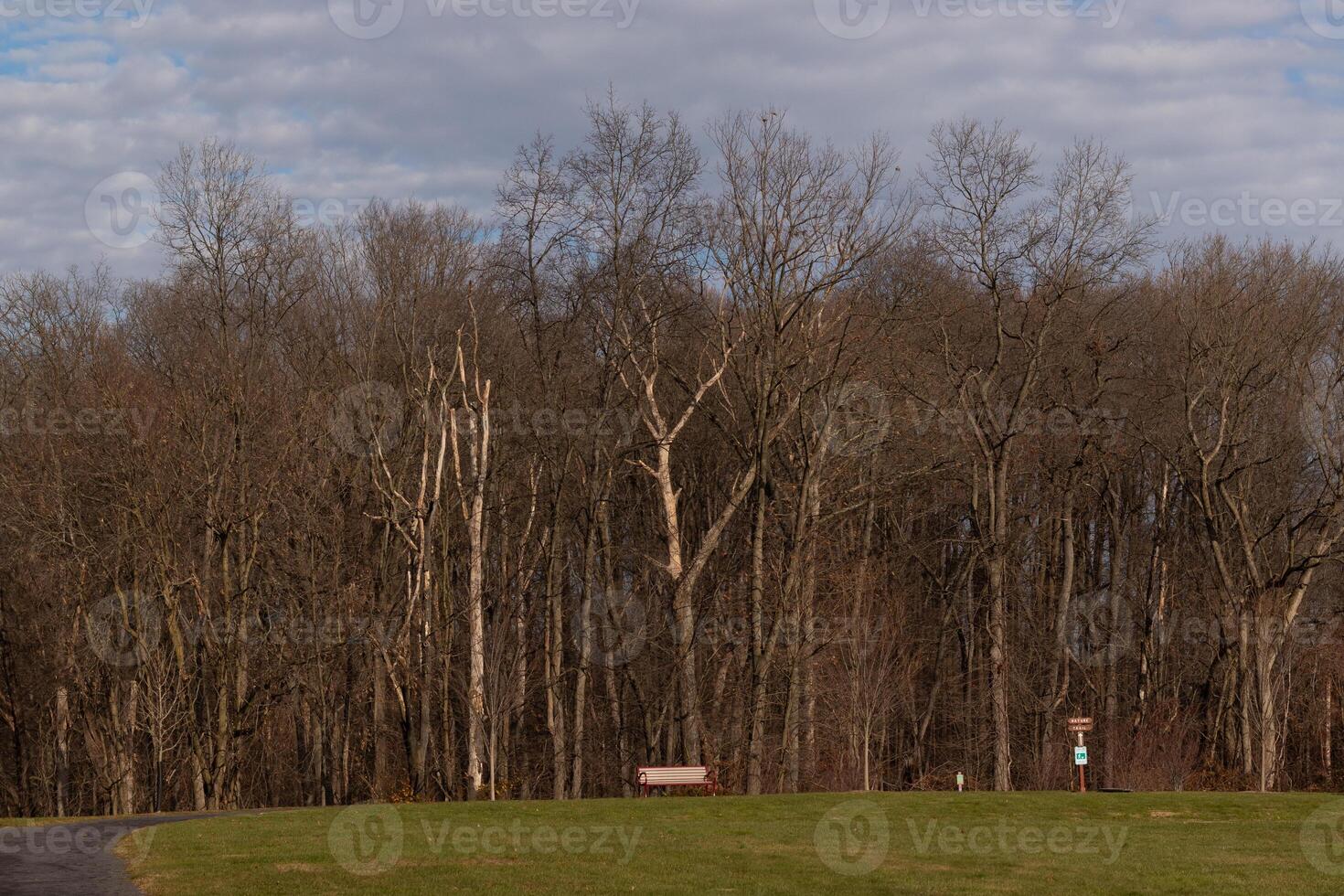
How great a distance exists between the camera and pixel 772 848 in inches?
695

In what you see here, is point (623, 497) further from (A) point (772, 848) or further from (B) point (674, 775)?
(A) point (772, 848)

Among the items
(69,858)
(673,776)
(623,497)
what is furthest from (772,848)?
(623,497)

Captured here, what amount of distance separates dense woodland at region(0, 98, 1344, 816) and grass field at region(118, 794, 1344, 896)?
9.08 meters

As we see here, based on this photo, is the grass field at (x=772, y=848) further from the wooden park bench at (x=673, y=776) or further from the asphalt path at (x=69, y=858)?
the wooden park bench at (x=673, y=776)

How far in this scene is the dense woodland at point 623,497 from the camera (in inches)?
1328

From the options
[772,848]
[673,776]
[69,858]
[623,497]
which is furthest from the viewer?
[623,497]

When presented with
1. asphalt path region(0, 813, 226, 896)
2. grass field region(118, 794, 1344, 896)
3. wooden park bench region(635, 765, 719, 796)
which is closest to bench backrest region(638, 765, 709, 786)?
wooden park bench region(635, 765, 719, 796)

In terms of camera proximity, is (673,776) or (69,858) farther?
(673,776)

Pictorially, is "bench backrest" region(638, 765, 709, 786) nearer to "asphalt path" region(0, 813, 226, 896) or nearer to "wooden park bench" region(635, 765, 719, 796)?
"wooden park bench" region(635, 765, 719, 796)

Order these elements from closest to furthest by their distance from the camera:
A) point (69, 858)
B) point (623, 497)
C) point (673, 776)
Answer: point (69, 858)
point (673, 776)
point (623, 497)

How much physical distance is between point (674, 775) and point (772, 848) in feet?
32.1

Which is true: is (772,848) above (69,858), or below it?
below

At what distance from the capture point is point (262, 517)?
34.7 meters

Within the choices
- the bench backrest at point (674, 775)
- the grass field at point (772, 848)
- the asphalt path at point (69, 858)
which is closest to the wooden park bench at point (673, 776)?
the bench backrest at point (674, 775)
